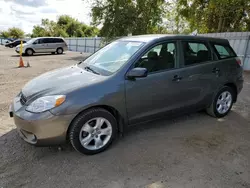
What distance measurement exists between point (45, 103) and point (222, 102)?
3.49m

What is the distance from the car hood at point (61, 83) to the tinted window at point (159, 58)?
A: 0.74 m

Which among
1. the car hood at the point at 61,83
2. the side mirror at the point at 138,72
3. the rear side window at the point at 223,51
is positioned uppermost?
the rear side window at the point at 223,51

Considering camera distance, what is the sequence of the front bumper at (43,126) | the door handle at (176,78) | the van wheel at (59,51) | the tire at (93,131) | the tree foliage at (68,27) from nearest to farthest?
the front bumper at (43,126) < the tire at (93,131) < the door handle at (176,78) < the van wheel at (59,51) < the tree foliage at (68,27)

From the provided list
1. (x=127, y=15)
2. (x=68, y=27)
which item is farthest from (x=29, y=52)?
(x=68, y=27)

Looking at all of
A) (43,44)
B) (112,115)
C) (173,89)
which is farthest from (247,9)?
(43,44)

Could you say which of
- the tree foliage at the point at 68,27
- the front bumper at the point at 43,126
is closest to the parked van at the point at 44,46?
the front bumper at the point at 43,126

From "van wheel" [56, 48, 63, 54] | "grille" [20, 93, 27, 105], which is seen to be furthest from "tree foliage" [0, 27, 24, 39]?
"grille" [20, 93, 27, 105]

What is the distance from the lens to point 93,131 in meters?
2.95

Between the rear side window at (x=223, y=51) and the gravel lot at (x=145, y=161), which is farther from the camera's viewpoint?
the rear side window at (x=223, y=51)

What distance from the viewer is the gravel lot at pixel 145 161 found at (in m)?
2.49

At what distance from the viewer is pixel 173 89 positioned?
3.47m

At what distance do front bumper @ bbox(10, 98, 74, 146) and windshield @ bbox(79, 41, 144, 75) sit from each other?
984 mm

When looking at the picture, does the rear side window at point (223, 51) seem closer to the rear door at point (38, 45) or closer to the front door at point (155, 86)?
the front door at point (155, 86)

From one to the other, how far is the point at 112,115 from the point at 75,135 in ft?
1.94
